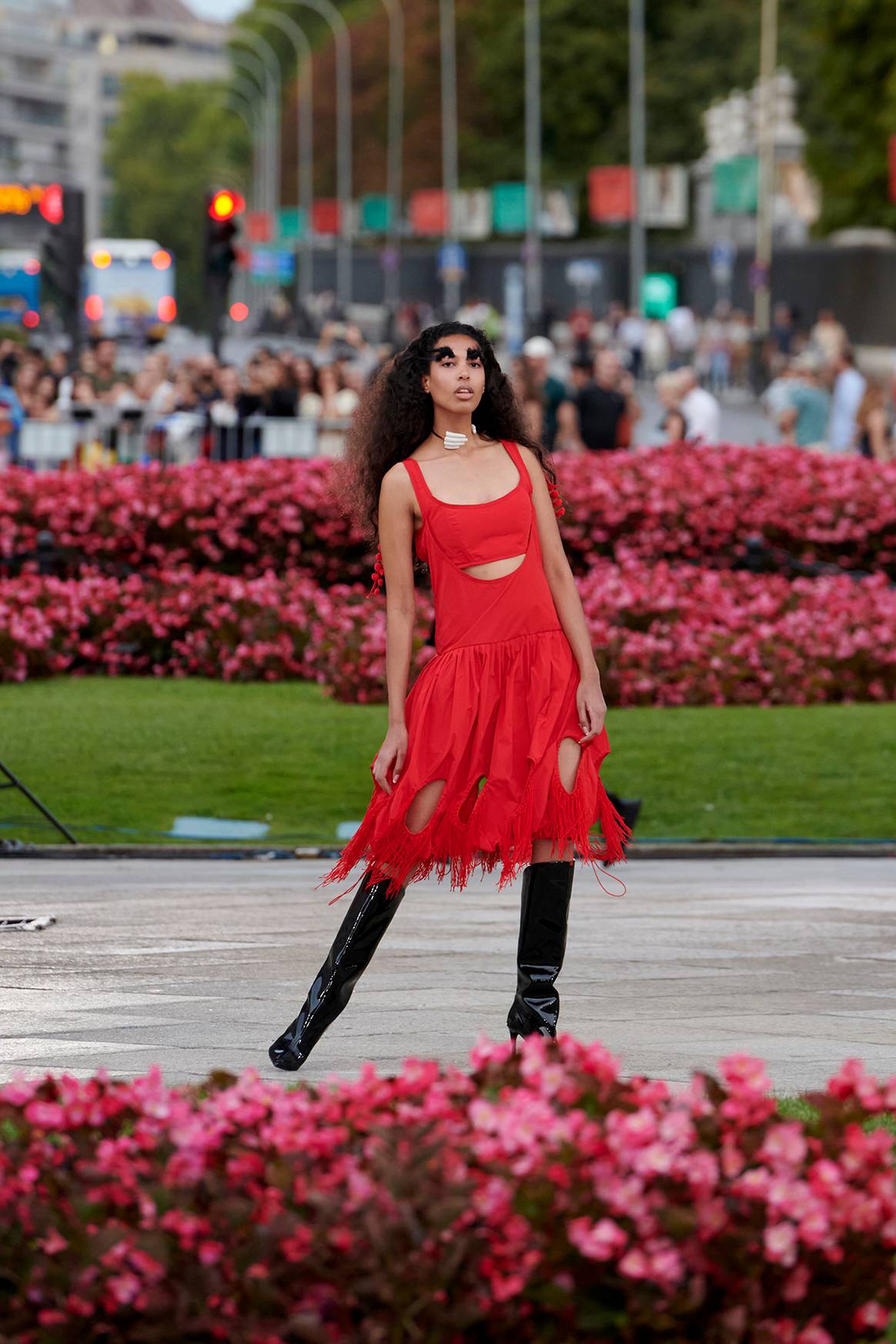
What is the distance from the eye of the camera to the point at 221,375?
24234mm

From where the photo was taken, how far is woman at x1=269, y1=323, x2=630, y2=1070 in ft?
18.4

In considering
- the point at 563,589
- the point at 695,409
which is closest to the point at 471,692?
the point at 563,589

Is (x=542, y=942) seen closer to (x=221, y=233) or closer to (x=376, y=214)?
(x=221, y=233)

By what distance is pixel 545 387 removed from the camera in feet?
71.6

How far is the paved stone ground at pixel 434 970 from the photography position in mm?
6066

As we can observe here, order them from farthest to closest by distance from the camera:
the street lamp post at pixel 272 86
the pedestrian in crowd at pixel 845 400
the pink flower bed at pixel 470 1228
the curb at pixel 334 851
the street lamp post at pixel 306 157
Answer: the street lamp post at pixel 272 86, the street lamp post at pixel 306 157, the pedestrian in crowd at pixel 845 400, the curb at pixel 334 851, the pink flower bed at pixel 470 1228

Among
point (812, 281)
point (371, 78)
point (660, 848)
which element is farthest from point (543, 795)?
point (371, 78)

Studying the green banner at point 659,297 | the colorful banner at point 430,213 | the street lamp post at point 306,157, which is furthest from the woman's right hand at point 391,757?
the street lamp post at point 306,157

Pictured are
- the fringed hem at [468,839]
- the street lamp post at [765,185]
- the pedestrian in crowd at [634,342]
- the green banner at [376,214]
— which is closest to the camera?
the fringed hem at [468,839]

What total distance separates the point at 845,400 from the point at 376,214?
78.9m

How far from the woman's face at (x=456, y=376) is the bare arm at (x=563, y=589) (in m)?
0.20

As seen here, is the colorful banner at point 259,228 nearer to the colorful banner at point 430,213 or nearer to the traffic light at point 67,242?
the colorful banner at point 430,213

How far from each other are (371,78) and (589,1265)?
11541cm

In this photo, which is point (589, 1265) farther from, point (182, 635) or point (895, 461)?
point (895, 461)
